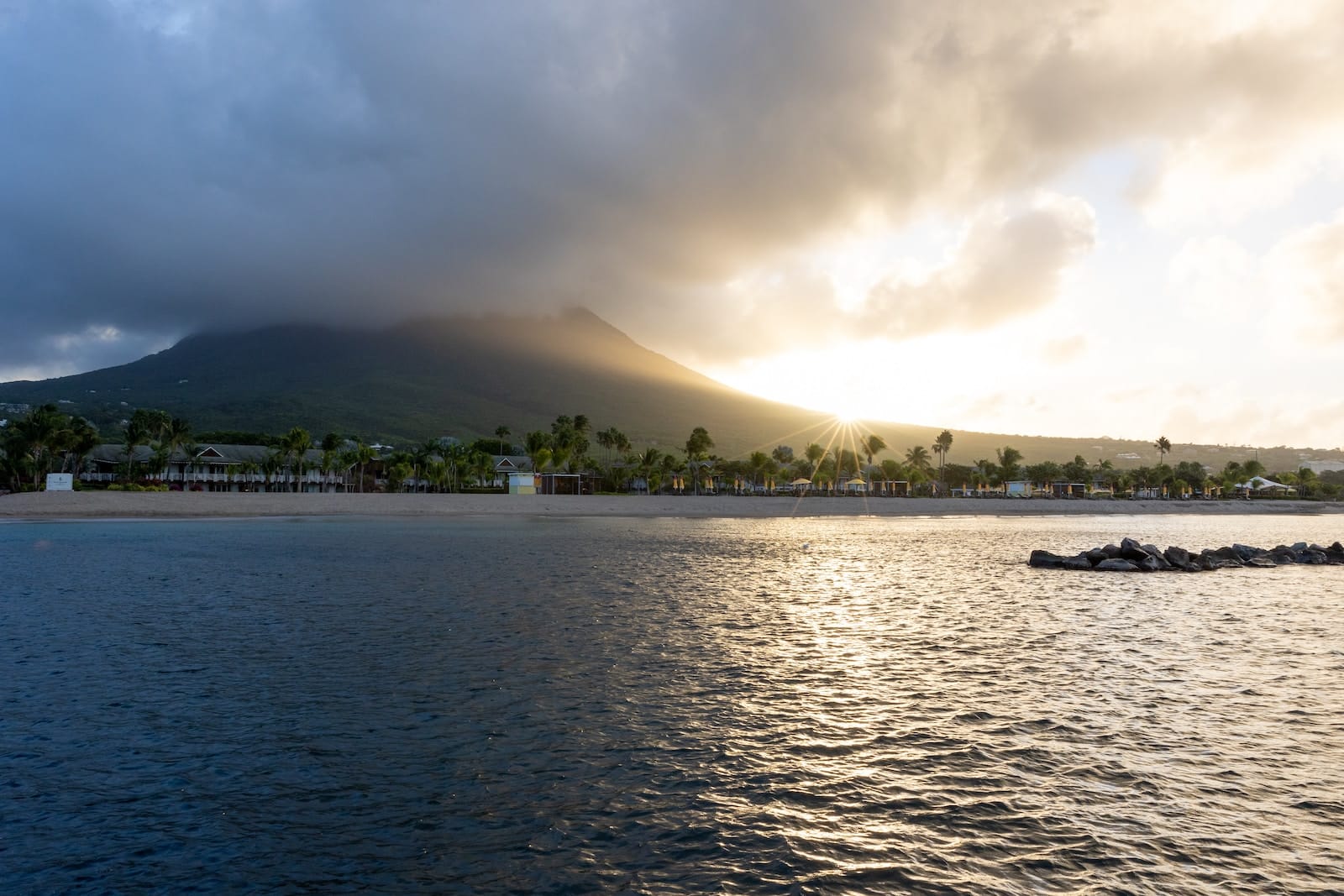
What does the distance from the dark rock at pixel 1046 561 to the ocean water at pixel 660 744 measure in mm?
14548

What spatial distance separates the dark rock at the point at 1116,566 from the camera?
4250cm

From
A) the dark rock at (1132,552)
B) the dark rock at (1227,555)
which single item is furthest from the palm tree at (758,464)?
the dark rock at (1132,552)

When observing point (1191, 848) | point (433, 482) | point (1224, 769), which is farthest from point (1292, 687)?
point (433, 482)

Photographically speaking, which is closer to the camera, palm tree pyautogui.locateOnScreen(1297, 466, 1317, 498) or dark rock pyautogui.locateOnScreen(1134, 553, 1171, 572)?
dark rock pyautogui.locateOnScreen(1134, 553, 1171, 572)

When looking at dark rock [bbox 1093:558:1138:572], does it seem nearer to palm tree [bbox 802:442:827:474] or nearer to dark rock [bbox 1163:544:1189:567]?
dark rock [bbox 1163:544:1189:567]

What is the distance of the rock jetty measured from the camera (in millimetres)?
43406

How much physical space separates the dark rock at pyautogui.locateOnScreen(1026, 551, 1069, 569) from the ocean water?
14.5 metres

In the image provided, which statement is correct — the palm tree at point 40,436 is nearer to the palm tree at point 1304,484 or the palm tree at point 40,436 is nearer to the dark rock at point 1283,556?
the dark rock at point 1283,556

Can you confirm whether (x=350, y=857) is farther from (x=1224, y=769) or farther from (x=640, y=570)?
(x=640, y=570)

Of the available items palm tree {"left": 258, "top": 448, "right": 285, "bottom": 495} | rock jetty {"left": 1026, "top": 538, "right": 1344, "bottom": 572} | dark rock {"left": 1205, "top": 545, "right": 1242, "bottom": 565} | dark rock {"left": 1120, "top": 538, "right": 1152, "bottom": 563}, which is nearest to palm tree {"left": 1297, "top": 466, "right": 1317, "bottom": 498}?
rock jetty {"left": 1026, "top": 538, "right": 1344, "bottom": 572}

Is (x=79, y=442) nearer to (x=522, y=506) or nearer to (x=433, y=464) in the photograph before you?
(x=433, y=464)

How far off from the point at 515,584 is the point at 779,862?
24471 mm

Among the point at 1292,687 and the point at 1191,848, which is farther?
the point at 1292,687

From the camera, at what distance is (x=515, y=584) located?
31.4 m
